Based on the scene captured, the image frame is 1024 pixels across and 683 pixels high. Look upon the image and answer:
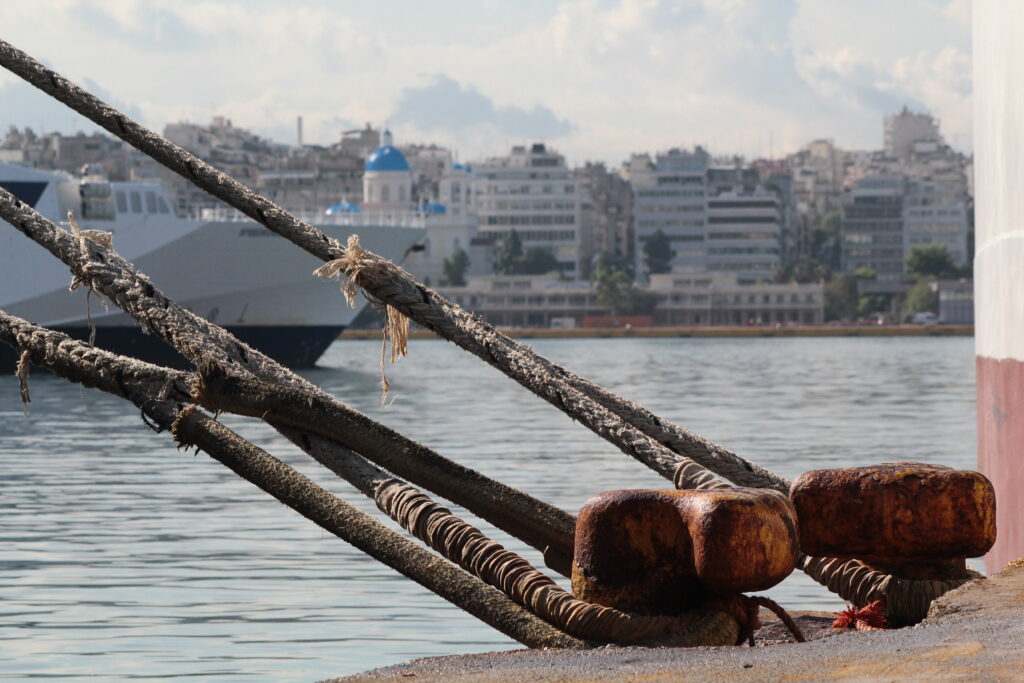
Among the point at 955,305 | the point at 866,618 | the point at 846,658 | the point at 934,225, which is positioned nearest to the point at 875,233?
the point at 934,225

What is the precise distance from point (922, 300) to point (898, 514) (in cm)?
15045

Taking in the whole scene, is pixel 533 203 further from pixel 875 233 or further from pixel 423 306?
pixel 423 306

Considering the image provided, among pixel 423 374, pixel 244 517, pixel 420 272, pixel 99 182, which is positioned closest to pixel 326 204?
pixel 420 272

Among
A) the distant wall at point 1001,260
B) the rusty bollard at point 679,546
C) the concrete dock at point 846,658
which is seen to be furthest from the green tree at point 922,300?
the concrete dock at point 846,658

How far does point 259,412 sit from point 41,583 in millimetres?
5381

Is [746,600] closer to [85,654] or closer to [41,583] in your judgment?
[85,654]

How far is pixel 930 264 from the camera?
161250mm

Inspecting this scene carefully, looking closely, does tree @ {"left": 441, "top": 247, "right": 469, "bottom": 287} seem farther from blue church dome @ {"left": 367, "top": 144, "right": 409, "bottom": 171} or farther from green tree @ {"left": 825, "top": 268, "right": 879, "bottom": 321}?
green tree @ {"left": 825, "top": 268, "right": 879, "bottom": 321}

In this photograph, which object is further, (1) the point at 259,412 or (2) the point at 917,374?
(2) the point at 917,374

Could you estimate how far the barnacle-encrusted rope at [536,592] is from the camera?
16.0 ft

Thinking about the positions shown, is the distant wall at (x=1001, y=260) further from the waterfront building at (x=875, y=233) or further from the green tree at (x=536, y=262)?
the waterfront building at (x=875, y=233)

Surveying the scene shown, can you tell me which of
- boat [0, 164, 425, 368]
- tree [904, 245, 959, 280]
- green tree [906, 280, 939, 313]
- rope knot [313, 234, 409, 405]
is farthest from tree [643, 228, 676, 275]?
rope knot [313, 234, 409, 405]

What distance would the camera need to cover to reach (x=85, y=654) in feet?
27.1

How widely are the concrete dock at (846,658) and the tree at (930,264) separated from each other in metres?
161
